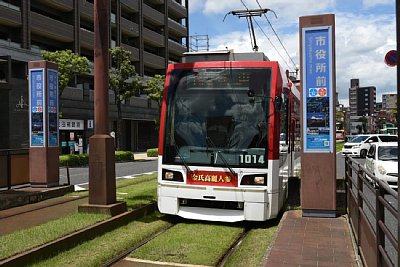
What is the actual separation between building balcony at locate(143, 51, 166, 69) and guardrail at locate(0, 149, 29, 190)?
40.6m

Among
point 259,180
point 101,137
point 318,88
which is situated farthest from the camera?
point 101,137

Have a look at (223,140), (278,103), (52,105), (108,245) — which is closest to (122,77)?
(52,105)

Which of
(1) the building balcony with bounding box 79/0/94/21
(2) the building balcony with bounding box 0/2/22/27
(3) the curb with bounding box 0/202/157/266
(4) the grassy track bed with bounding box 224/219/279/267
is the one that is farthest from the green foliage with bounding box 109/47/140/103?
(4) the grassy track bed with bounding box 224/219/279/267

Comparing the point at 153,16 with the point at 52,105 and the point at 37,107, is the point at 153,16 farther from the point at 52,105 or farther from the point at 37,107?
the point at 37,107

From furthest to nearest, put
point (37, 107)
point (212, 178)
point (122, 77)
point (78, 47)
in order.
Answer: point (78, 47), point (122, 77), point (37, 107), point (212, 178)

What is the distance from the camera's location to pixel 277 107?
7.96 m

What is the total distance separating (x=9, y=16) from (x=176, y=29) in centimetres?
3068

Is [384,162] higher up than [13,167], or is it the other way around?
[13,167]

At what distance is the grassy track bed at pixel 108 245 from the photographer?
581 cm

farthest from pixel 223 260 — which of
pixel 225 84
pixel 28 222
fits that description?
pixel 28 222

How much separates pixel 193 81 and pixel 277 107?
1.69m

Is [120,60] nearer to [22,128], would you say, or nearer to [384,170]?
[22,128]

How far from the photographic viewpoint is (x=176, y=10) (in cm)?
5972

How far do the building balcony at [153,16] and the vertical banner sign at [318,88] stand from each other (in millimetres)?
45783
